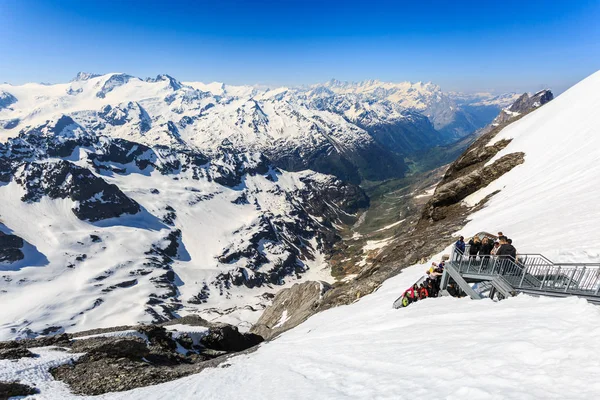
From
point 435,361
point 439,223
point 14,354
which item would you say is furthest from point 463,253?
point 14,354

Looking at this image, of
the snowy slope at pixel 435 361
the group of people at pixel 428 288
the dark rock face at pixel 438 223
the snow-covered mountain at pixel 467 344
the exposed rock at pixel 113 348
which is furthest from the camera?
the dark rock face at pixel 438 223

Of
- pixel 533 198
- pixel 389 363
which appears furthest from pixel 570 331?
pixel 533 198

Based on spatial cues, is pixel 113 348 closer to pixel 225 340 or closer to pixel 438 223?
pixel 225 340

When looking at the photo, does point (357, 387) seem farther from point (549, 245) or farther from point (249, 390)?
point (549, 245)

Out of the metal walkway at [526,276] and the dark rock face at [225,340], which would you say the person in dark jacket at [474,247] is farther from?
the dark rock face at [225,340]

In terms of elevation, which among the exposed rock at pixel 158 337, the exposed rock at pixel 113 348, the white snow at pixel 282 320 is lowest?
the white snow at pixel 282 320

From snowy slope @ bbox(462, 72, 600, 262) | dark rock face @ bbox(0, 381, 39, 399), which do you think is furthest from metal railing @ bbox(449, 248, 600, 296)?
dark rock face @ bbox(0, 381, 39, 399)

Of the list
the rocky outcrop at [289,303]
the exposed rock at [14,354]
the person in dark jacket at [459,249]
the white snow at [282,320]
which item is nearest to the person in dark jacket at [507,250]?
the person in dark jacket at [459,249]
